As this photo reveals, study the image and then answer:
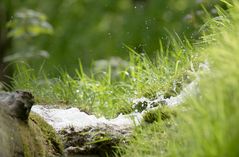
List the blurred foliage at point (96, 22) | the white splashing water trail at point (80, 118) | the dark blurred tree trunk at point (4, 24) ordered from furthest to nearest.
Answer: the blurred foliage at point (96, 22) < the dark blurred tree trunk at point (4, 24) < the white splashing water trail at point (80, 118)

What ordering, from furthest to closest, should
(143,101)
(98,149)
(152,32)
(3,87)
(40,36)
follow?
(40,36), (152,32), (3,87), (143,101), (98,149)

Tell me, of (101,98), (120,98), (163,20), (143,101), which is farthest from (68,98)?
(163,20)

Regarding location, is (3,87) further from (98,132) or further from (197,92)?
(197,92)

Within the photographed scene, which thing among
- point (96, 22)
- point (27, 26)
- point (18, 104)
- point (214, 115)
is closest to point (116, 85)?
point (18, 104)

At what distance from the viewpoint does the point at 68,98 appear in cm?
588

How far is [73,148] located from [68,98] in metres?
1.37

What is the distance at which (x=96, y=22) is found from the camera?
41.6ft

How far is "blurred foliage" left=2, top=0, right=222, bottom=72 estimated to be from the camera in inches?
457

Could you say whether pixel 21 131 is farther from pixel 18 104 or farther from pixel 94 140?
pixel 94 140

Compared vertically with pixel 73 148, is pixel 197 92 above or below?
above

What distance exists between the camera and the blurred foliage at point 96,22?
11.6 metres

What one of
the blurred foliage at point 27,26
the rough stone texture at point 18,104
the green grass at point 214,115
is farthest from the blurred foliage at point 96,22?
the green grass at point 214,115

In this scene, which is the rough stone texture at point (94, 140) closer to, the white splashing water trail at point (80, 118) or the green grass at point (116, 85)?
the white splashing water trail at point (80, 118)

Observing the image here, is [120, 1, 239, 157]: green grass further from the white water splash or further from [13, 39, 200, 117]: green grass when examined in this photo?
[13, 39, 200, 117]: green grass
